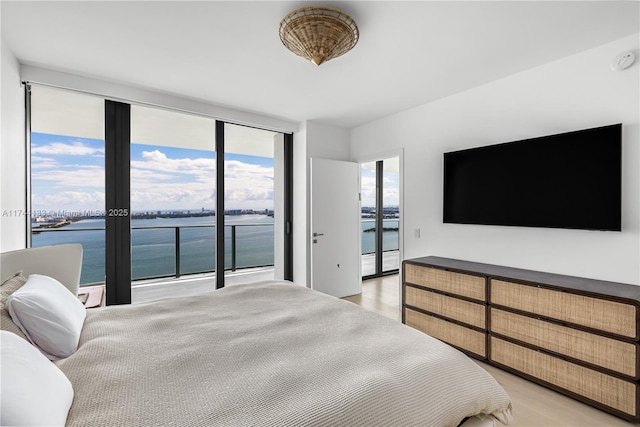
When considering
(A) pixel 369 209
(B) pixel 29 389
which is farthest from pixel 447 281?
(A) pixel 369 209

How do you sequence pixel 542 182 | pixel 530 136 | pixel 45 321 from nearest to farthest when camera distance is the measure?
pixel 45 321 < pixel 542 182 < pixel 530 136

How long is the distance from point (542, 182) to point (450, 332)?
1.58 m

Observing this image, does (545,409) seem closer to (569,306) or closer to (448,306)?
(569,306)

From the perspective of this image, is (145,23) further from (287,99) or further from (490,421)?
(490,421)

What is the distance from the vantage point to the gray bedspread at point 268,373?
3.18 ft

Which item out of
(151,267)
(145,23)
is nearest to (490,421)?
(145,23)

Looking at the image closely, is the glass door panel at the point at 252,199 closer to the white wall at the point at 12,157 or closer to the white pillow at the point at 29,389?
the white wall at the point at 12,157

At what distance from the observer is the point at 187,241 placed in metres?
5.05

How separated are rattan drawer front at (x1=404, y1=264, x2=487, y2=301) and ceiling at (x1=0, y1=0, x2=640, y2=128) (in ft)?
6.23

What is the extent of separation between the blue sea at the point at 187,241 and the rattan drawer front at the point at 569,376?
3298 millimetres

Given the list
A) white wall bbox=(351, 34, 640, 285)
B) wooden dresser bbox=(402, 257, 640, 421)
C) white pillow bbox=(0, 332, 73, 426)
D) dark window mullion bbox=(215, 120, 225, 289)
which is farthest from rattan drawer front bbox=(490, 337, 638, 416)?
dark window mullion bbox=(215, 120, 225, 289)

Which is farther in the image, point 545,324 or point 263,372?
point 545,324

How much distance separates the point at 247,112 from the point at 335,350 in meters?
3.39

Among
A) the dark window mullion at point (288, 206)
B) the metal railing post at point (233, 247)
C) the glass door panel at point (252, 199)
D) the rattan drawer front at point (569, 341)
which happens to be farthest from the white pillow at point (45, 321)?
the metal railing post at point (233, 247)
